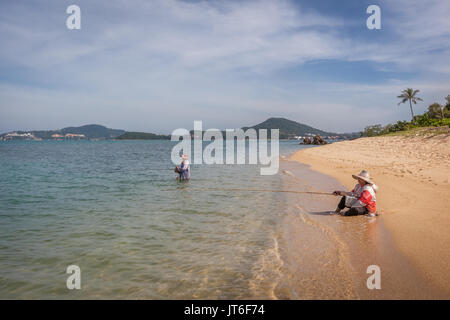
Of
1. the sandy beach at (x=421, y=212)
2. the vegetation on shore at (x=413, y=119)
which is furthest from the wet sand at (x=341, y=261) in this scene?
the vegetation on shore at (x=413, y=119)

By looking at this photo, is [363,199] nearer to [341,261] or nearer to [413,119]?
[341,261]

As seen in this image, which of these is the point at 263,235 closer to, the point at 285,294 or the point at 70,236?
the point at 285,294

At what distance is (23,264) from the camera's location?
19.7 feet

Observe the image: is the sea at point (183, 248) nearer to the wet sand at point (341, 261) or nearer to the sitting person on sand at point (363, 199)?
the wet sand at point (341, 261)

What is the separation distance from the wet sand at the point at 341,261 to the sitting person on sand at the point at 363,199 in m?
0.27

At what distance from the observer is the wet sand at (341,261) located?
4.64m

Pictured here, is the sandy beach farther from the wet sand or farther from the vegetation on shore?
the vegetation on shore

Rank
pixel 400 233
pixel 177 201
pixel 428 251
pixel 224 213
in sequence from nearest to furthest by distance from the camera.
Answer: pixel 428 251
pixel 400 233
pixel 224 213
pixel 177 201

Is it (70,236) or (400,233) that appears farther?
(70,236)

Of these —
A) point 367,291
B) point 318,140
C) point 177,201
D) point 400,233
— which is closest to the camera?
point 367,291

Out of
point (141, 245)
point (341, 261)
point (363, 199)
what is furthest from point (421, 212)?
point (141, 245)

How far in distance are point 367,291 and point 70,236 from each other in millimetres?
7604
